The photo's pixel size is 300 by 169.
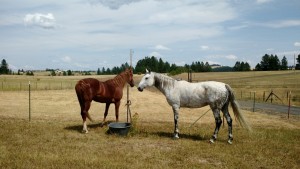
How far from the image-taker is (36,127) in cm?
1312

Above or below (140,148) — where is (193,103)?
above

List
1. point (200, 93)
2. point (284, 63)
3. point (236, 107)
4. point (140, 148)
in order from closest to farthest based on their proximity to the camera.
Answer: point (140, 148) → point (236, 107) → point (200, 93) → point (284, 63)

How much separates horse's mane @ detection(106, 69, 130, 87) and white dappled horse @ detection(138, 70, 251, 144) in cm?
205

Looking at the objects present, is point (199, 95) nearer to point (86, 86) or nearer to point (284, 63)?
point (86, 86)

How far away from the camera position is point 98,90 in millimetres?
12961

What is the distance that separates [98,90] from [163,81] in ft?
9.48

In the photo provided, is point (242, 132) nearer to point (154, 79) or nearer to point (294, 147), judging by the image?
point (294, 147)

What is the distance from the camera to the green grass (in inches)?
326

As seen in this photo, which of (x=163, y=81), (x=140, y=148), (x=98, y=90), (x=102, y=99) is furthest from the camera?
(x=102, y=99)

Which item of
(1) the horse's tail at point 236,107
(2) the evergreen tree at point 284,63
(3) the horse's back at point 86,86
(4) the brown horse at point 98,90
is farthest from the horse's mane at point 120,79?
(2) the evergreen tree at point 284,63

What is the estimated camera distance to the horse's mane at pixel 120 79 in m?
13.8

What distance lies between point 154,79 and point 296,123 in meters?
9.96

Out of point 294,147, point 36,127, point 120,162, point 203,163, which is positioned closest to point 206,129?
point 294,147

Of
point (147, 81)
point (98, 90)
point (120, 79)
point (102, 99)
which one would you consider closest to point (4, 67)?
point (120, 79)
